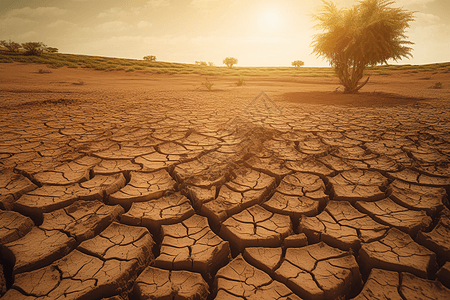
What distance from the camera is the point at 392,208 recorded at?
4.78 feet

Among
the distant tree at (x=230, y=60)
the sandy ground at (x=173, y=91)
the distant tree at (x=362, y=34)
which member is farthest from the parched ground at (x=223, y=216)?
the distant tree at (x=230, y=60)

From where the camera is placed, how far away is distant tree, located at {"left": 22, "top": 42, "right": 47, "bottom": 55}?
64.4 ft

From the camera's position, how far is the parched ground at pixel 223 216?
978 millimetres

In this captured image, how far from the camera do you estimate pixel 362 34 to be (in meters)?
6.63

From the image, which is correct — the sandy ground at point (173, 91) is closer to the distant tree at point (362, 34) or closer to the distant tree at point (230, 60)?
the distant tree at point (362, 34)

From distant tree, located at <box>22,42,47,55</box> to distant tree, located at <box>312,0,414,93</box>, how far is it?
24.3 metres

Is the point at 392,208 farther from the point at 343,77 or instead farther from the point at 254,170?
the point at 343,77

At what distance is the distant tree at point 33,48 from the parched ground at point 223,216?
24054mm

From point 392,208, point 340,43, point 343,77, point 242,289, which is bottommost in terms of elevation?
point 242,289

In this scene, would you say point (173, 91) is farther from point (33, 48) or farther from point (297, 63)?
point (297, 63)

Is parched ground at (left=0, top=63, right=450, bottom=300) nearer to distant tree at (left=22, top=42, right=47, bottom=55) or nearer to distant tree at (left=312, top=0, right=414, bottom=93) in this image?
distant tree at (left=312, top=0, right=414, bottom=93)

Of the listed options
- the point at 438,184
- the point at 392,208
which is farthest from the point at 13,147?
the point at 438,184

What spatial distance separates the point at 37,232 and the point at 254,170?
156 cm

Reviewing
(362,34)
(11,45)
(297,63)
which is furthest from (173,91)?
(297,63)
